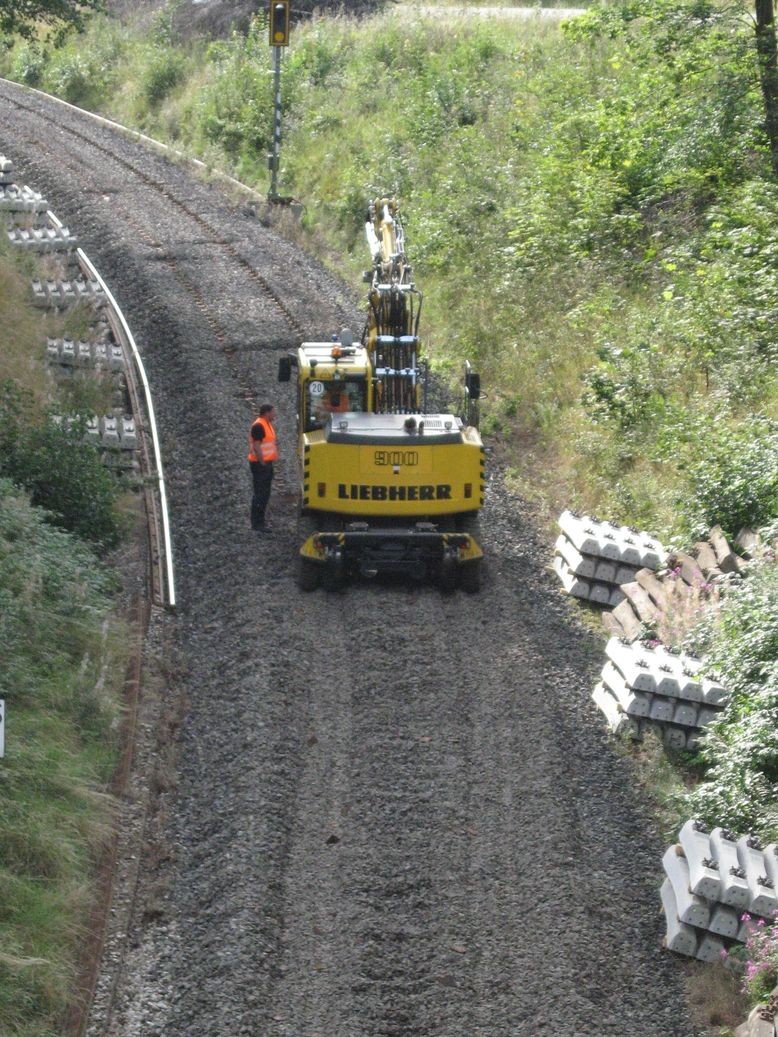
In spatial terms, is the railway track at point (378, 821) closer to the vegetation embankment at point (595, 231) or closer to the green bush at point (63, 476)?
the green bush at point (63, 476)

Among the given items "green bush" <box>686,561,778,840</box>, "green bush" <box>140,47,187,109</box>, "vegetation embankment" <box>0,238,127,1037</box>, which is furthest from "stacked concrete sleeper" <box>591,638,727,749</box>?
"green bush" <box>140,47,187,109</box>

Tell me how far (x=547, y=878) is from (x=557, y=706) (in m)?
2.81

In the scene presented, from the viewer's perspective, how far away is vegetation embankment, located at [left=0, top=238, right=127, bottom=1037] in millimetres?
10344

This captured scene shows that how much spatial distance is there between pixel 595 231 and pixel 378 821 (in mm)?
14633

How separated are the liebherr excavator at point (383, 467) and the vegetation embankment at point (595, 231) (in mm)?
2673

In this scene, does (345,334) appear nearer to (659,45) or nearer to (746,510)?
(746,510)

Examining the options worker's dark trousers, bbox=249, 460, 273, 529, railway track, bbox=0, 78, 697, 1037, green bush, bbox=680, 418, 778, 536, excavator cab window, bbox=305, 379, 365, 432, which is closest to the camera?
railway track, bbox=0, 78, 697, 1037

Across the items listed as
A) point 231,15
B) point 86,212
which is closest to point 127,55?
point 231,15

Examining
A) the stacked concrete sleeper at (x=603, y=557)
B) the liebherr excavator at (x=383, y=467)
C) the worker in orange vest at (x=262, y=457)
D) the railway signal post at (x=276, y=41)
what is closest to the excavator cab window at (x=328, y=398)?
the liebherr excavator at (x=383, y=467)

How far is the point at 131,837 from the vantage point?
12.1m

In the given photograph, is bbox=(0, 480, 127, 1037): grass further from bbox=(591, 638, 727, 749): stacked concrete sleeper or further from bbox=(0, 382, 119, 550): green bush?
bbox=(591, 638, 727, 749): stacked concrete sleeper

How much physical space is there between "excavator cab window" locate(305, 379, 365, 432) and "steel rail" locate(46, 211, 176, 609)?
7.84ft

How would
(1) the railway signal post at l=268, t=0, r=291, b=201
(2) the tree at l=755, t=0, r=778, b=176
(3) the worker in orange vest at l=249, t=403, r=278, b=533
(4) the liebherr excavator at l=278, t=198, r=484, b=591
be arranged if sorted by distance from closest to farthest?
1. (4) the liebherr excavator at l=278, t=198, r=484, b=591
2. (3) the worker in orange vest at l=249, t=403, r=278, b=533
3. (2) the tree at l=755, t=0, r=778, b=176
4. (1) the railway signal post at l=268, t=0, r=291, b=201

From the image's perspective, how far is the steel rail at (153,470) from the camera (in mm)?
16656
